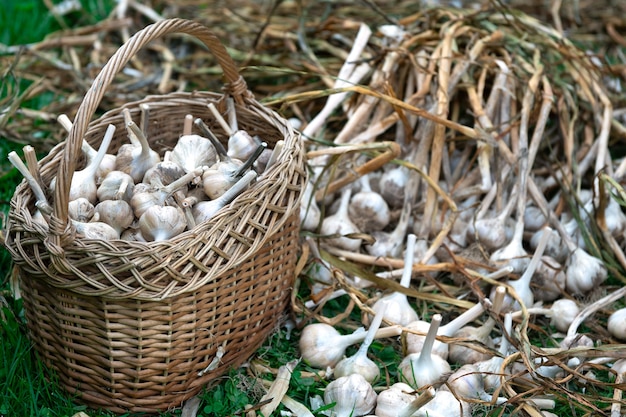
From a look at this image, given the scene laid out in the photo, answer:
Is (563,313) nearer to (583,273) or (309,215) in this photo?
(583,273)

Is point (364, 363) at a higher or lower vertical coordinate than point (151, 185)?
lower

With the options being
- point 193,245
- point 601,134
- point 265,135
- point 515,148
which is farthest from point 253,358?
point 601,134

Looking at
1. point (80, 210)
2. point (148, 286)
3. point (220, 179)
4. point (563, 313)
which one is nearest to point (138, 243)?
point (148, 286)

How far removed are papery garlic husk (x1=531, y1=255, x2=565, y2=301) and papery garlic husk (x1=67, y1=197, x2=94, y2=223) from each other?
1.22 metres

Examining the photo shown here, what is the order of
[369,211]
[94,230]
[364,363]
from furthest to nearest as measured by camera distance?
[369,211] < [364,363] < [94,230]

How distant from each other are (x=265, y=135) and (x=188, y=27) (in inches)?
16.8

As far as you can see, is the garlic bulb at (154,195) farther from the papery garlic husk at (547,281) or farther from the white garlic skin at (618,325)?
the white garlic skin at (618,325)

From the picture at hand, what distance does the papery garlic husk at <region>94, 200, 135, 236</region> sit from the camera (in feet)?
5.12

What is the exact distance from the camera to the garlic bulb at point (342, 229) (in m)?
2.13

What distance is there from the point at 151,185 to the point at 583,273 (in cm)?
121

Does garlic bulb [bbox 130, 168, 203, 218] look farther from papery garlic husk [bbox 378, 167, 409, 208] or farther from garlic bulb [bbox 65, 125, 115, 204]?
papery garlic husk [bbox 378, 167, 409, 208]

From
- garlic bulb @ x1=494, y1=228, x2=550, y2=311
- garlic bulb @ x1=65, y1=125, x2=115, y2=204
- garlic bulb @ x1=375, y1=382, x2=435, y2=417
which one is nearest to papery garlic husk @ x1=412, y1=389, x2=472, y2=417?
garlic bulb @ x1=375, y1=382, x2=435, y2=417

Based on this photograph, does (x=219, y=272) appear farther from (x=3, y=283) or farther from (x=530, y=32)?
(x=530, y=32)

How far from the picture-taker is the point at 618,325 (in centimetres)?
189
